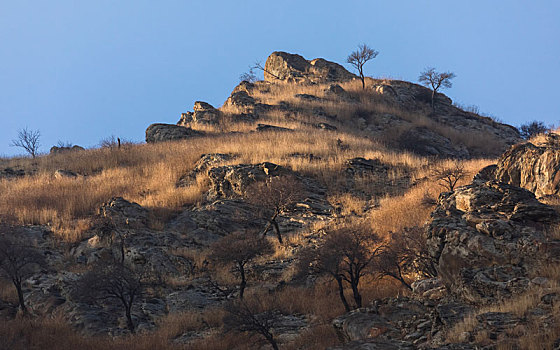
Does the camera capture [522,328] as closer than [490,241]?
Yes

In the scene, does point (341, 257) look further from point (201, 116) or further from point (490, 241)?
point (201, 116)

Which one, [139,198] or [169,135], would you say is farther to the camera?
[169,135]

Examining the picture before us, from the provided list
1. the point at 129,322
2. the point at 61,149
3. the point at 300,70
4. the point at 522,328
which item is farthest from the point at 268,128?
the point at 522,328

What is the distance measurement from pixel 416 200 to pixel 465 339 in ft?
45.1

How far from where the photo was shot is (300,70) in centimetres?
5700

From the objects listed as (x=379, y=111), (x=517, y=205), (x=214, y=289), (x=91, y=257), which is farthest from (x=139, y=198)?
(x=379, y=111)

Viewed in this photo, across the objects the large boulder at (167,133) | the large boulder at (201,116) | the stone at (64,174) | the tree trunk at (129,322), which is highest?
the large boulder at (201,116)

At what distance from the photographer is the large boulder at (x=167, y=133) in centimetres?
3712

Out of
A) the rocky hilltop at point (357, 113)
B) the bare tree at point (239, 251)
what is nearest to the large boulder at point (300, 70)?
the rocky hilltop at point (357, 113)

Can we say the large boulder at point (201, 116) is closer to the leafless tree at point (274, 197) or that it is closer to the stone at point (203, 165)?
the stone at point (203, 165)

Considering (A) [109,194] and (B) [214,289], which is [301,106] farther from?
(B) [214,289]

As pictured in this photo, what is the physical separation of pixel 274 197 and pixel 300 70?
40.2 meters

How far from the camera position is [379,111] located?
148ft

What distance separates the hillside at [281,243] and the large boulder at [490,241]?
4cm
